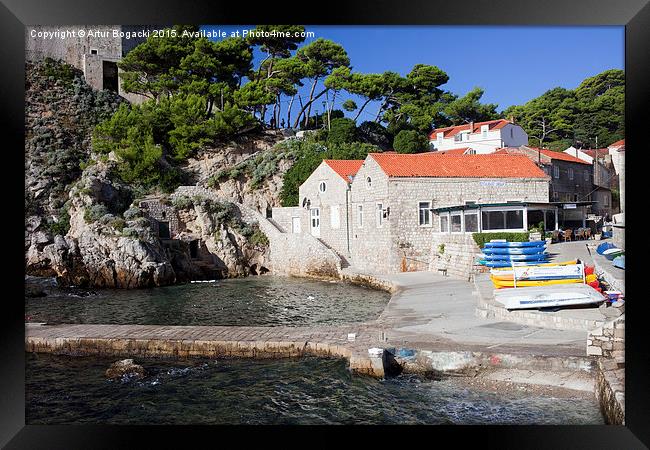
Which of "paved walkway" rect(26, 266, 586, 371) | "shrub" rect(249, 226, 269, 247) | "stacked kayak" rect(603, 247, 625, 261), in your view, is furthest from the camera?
"shrub" rect(249, 226, 269, 247)

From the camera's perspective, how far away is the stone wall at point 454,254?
13102mm

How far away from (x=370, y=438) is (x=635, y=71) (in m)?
4.15

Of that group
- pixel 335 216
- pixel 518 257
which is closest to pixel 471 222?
pixel 518 257

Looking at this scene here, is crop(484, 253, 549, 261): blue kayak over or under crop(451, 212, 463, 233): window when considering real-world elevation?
under

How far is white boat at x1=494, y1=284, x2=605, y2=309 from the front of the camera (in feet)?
23.3

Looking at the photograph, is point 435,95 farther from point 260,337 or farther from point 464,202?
point 260,337

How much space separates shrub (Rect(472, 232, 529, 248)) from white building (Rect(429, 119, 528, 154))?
5.25m

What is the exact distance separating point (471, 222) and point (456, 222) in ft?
1.86

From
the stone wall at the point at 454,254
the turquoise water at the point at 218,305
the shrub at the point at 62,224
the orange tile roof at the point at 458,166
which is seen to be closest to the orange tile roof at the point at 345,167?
the orange tile roof at the point at 458,166

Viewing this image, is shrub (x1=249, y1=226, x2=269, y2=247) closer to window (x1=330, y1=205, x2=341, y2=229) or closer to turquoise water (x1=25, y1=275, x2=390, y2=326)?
window (x1=330, y1=205, x2=341, y2=229)

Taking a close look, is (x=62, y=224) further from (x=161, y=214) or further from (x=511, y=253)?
(x=511, y=253)

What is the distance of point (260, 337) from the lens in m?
7.34

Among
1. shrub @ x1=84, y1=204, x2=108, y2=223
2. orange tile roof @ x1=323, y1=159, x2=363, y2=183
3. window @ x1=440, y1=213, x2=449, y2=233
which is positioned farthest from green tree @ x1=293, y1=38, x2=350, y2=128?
shrub @ x1=84, y1=204, x2=108, y2=223
